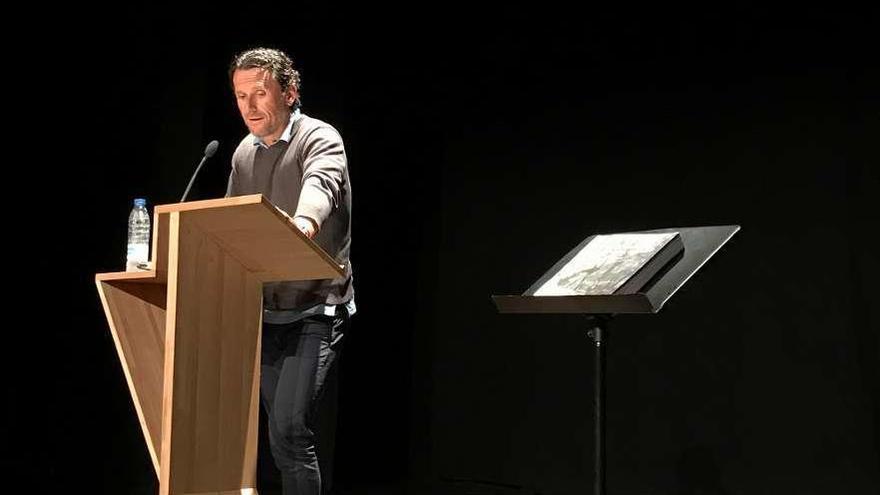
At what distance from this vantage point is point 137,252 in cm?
230

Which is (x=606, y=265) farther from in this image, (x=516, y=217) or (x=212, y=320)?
(x=516, y=217)

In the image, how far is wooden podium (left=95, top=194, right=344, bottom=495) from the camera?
177 cm

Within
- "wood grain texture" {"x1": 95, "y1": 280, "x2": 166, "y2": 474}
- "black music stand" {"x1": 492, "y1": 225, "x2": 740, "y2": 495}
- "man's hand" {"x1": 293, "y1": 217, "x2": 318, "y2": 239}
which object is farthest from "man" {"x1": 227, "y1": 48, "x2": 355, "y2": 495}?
"black music stand" {"x1": 492, "y1": 225, "x2": 740, "y2": 495}

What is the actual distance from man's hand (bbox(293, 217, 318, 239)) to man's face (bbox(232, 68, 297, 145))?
464 mm

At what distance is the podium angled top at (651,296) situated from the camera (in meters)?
2.01

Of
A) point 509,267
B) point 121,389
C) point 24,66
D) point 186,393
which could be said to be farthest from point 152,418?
point 509,267

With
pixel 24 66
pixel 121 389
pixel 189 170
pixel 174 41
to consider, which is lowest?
pixel 121 389

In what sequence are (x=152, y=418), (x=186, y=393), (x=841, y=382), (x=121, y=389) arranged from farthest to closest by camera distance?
(x=121, y=389) → (x=841, y=382) → (x=152, y=418) → (x=186, y=393)

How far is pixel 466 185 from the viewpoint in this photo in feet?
14.3

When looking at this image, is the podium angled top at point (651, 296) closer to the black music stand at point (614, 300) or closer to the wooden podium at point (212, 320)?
the black music stand at point (614, 300)

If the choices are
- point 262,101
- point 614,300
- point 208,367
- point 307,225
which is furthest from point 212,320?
point 614,300

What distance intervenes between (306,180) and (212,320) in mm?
404

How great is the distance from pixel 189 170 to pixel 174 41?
23.1 inches

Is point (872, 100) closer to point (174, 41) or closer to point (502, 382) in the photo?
point (502, 382)
